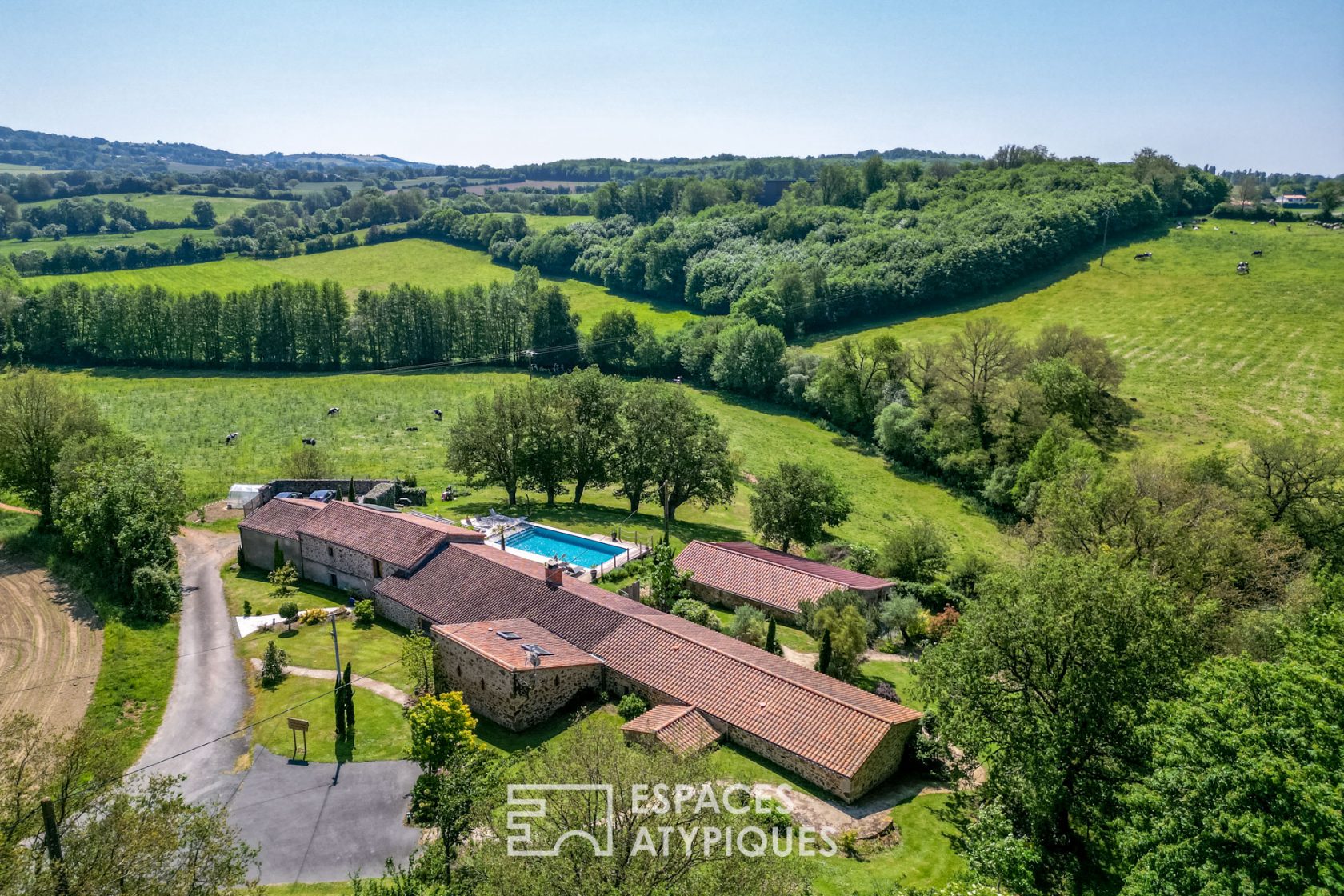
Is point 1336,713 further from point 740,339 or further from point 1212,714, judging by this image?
point 740,339

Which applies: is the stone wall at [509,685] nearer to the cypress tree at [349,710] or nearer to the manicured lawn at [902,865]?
the cypress tree at [349,710]

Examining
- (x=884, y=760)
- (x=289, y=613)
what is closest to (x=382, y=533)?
(x=289, y=613)

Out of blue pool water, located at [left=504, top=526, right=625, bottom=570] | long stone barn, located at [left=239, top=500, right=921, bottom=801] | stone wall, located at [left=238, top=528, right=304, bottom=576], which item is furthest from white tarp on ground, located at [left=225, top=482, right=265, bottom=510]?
blue pool water, located at [left=504, top=526, right=625, bottom=570]

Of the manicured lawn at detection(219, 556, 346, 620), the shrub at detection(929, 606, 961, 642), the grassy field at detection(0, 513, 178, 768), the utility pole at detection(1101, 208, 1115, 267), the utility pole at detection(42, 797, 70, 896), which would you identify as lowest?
the manicured lawn at detection(219, 556, 346, 620)

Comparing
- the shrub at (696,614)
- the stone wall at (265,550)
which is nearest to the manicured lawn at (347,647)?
the stone wall at (265,550)

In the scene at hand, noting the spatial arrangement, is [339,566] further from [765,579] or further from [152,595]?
[765,579]

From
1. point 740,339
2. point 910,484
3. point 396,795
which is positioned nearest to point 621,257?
point 740,339

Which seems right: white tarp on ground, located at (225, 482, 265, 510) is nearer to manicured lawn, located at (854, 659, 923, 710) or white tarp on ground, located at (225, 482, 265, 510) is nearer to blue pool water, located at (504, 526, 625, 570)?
blue pool water, located at (504, 526, 625, 570)
